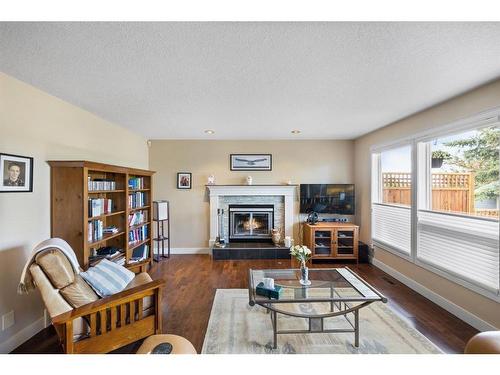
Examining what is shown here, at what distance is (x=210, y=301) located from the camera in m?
2.89

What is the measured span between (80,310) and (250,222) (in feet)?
11.9

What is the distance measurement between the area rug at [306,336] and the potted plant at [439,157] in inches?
72.4

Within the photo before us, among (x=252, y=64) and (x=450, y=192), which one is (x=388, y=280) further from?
(x=252, y=64)

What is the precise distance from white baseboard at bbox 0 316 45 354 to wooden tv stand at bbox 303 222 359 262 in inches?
148

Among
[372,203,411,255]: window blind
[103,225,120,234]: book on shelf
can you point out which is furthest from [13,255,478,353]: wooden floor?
[103,225,120,234]: book on shelf

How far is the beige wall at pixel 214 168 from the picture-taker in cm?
493

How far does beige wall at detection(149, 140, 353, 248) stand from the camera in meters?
4.93

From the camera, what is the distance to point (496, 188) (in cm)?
222

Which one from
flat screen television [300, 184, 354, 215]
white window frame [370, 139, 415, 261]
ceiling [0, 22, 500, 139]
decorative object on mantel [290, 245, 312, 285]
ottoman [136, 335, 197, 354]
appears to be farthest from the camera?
flat screen television [300, 184, 354, 215]

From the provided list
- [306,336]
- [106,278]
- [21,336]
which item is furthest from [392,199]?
[21,336]

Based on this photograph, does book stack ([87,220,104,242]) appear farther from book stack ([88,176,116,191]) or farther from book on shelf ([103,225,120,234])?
book stack ([88,176,116,191])

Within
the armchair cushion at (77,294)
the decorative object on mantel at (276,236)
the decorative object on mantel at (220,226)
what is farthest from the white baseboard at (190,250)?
the armchair cushion at (77,294)

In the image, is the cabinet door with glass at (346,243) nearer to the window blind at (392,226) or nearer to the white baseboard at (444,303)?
the window blind at (392,226)
